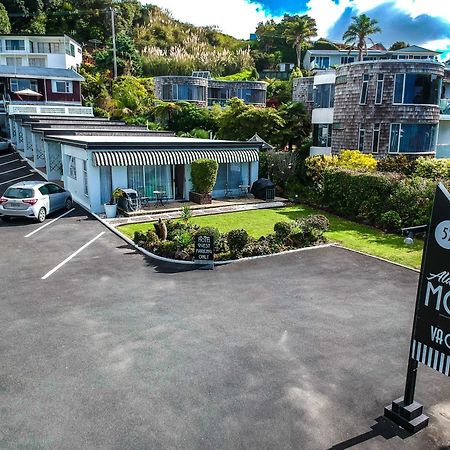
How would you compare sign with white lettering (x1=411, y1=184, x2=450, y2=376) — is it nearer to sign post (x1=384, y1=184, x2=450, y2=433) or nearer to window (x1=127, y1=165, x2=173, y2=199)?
sign post (x1=384, y1=184, x2=450, y2=433)

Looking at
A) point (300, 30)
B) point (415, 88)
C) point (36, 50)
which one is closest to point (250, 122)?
point (415, 88)

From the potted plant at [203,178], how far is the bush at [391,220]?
975 cm

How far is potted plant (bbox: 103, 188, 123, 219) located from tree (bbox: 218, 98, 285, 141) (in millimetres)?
17299

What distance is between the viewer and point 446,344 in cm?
664

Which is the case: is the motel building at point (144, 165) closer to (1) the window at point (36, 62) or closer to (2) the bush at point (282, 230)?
(2) the bush at point (282, 230)

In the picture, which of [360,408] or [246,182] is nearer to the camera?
[360,408]

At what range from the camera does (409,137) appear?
31375 mm

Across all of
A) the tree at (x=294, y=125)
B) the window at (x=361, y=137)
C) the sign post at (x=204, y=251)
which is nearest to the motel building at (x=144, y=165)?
the window at (x=361, y=137)

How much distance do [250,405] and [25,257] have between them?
11.4 meters

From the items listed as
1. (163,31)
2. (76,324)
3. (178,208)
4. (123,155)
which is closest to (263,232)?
(178,208)

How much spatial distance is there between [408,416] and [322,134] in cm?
3118

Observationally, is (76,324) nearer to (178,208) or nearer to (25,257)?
(25,257)

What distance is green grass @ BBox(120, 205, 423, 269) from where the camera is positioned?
1707 centimetres

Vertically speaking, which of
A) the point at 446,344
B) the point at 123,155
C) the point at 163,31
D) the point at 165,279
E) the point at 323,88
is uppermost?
the point at 163,31
